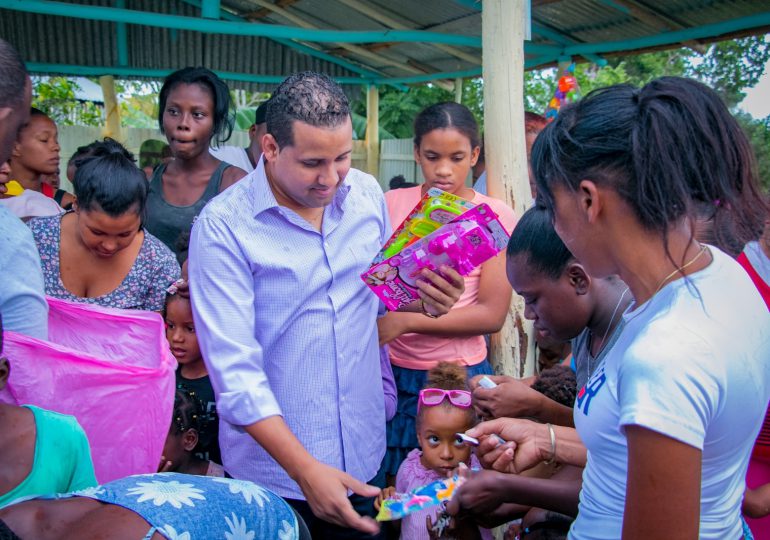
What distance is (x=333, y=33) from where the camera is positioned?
6.99 m

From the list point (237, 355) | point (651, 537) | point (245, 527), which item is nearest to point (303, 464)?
point (237, 355)

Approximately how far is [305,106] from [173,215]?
171 centimetres

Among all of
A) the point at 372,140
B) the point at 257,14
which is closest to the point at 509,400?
the point at 257,14

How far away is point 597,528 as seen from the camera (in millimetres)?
1495

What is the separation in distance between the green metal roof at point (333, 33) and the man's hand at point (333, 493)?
5.16 metres

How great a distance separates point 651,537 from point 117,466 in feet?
6.04

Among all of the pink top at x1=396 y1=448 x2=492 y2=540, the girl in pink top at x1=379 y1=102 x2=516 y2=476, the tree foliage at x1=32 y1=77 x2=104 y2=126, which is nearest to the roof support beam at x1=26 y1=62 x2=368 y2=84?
the tree foliage at x1=32 y1=77 x2=104 y2=126

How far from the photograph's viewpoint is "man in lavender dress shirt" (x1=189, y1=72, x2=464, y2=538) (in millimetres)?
2096

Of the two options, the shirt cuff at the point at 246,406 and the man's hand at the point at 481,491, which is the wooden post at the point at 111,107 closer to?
the shirt cuff at the point at 246,406

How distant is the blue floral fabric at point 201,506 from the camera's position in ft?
4.15

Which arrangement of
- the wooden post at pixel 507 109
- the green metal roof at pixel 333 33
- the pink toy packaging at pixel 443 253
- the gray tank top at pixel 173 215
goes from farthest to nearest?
the green metal roof at pixel 333 33
the wooden post at pixel 507 109
the gray tank top at pixel 173 215
the pink toy packaging at pixel 443 253

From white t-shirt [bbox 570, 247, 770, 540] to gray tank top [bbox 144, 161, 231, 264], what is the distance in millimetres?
2600

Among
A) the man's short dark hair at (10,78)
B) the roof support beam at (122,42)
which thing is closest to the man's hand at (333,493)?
the man's short dark hair at (10,78)

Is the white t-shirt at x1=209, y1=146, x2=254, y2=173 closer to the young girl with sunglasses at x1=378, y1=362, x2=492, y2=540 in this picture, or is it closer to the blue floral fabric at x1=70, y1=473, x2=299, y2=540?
the young girl with sunglasses at x1=378, y1=362, x2=492, y2=540
